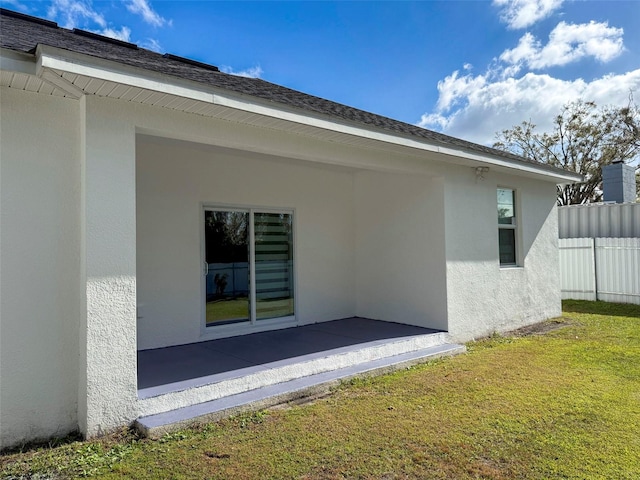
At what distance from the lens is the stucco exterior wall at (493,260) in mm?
7586

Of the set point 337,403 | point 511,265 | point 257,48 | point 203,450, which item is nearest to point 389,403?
point 337,403

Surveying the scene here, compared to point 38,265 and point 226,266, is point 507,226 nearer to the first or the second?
point 226,266

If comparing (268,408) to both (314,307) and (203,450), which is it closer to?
(203,450)

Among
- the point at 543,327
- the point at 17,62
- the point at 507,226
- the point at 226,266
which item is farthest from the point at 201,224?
the point at 543,327

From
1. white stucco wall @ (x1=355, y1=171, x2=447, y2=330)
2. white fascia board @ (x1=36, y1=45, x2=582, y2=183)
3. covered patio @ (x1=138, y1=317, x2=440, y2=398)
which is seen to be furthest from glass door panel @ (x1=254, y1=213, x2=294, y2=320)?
white fascia board @ (x1=36, y1=45, x2=582, y2=183)

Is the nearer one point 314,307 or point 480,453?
point 480,453

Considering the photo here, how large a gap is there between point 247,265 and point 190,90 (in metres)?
3.90

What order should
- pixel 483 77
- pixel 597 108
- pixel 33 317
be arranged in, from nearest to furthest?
pixel 33 317, pixel 483 77, pixel 597 108

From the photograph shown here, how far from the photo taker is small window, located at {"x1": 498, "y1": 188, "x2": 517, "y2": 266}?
895cm

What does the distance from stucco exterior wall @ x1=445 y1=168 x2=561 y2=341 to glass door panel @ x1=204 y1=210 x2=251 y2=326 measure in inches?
143

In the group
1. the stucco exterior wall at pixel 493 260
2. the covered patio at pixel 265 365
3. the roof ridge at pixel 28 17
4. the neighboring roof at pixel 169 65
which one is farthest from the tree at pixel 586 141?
the roof ridge at pixel 28 17

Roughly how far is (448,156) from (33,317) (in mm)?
6094

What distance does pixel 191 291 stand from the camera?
6.73 metres

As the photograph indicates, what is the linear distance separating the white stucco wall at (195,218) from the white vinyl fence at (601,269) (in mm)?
8782
